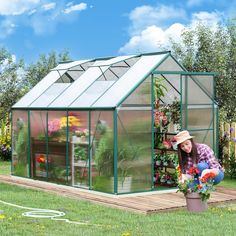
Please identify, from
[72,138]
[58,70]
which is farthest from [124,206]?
[58,70]

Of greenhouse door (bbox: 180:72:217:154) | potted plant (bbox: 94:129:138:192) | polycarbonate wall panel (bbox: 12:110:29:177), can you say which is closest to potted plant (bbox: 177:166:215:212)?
potted plant (bbox: 94:129:138:192)

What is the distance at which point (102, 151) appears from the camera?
10945mm

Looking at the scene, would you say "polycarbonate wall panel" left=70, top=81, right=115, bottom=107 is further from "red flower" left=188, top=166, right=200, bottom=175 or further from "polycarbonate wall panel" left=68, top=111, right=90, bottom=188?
"red flower" left=188, top=166, right=200, bottom=175

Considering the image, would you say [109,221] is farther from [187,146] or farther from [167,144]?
[167,144]

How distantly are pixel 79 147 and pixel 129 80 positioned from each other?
1614 mm

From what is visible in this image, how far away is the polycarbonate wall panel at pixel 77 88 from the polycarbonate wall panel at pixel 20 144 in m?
1.19

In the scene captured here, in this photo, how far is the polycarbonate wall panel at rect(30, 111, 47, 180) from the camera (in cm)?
1262

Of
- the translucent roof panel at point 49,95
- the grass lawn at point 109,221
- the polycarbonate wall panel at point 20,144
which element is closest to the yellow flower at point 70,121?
the translucent roof panel at point 49,95

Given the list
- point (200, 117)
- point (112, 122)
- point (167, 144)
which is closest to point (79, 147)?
point (112, 122)

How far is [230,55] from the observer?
16984mm

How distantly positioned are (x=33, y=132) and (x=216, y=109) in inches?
155

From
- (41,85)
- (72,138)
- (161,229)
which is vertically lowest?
(161,229)

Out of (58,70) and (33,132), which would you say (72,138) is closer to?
(33,132)

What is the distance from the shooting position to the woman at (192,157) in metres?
9.28
